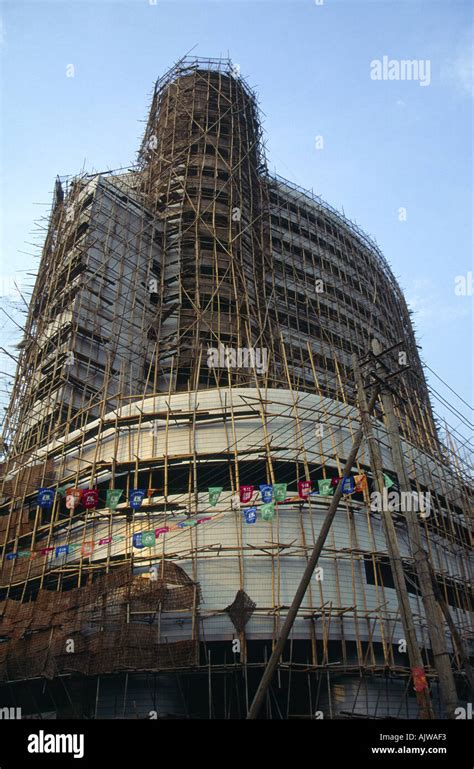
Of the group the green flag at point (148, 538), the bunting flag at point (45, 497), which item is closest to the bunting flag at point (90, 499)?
the bunting flag at point (45, 497)

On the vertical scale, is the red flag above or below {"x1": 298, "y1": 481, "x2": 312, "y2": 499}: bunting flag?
below

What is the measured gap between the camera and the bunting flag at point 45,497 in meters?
17.3

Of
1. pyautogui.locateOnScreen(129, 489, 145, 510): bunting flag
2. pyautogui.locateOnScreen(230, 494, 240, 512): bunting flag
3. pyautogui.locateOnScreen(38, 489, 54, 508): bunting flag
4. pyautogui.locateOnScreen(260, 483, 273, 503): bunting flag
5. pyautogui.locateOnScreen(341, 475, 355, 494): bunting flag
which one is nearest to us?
pyautogui.locateOnScreen(341, 475, 355, 494): bunting flag

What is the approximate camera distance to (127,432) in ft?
62.6

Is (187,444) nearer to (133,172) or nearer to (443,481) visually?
(443,481)

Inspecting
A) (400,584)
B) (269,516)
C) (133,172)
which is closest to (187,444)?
(269,516)

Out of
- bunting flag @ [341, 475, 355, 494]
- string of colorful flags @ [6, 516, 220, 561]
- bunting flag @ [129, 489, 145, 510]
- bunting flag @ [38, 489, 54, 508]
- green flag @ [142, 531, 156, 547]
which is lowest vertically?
green flag @ [142, 531, 156, 547]

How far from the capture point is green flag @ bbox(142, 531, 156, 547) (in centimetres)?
1572

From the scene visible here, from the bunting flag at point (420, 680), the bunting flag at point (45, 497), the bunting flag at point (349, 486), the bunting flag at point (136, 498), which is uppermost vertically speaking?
the bunting flag at point (45, 497)

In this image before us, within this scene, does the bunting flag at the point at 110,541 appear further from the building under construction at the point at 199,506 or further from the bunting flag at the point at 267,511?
the bunting flag at the point at 267,511

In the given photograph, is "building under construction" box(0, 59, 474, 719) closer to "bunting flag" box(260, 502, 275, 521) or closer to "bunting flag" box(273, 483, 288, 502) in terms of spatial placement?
"bunting flag" box(273, 483, 288, 502)

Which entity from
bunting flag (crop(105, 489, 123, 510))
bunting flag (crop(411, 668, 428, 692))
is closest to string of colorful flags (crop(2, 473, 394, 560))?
bunting flag (crop(105, 489, 123, 510))

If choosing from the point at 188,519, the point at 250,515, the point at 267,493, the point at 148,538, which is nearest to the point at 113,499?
the point at 148,538

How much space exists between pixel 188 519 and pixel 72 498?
139 inches
